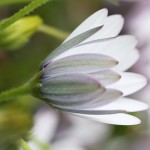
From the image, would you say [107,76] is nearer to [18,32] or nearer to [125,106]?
[125,106]

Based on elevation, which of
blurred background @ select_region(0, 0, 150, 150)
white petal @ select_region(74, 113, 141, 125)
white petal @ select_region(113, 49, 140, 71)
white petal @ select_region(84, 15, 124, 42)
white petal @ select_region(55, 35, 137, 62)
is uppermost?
white petal @ select_region(84, 15, 124, 42)

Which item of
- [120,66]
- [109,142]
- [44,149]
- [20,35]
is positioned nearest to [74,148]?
[109,142]

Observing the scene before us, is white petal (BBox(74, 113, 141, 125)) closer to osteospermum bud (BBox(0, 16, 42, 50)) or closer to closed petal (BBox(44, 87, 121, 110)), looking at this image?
closed petal (BBox(44, 87, 121, 110))

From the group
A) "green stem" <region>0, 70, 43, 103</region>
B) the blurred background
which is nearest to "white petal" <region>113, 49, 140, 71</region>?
"green stem" <region>0, 70, 43, 103</region>

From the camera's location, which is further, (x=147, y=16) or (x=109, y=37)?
(x=147, y=16)

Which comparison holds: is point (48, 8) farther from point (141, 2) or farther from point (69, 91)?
point (69, 91)

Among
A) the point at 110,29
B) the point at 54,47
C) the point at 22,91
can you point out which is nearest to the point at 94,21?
the point at 110,29
